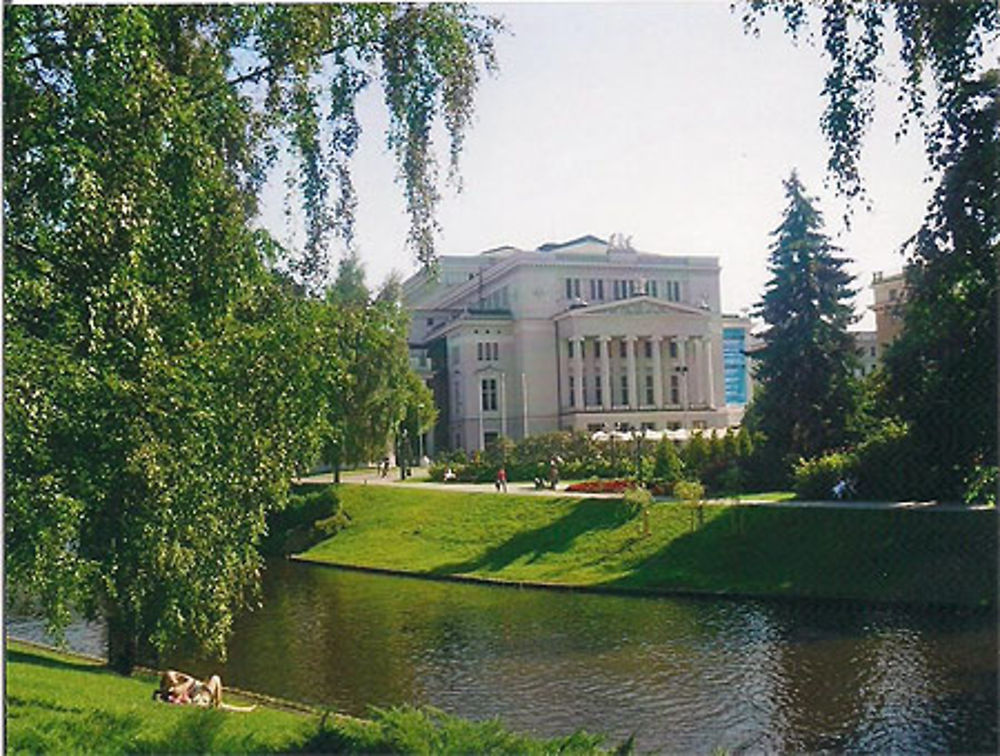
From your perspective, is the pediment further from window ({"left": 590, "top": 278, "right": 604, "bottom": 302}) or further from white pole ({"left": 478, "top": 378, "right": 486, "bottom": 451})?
white pole ({"left": 478, "top": 378, "right": 486, "bottom": 451})

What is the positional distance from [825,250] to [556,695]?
10434 millimetres

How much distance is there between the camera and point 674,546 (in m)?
14.2

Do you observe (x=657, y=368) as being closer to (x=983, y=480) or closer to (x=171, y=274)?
(x=983, y=480)

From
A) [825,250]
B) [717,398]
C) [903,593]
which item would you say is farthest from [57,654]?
[825,250]

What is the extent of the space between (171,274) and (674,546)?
10305 millimetres

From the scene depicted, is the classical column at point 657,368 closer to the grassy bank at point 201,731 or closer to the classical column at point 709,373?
the classical column at point 709,373

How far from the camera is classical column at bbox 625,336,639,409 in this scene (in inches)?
435

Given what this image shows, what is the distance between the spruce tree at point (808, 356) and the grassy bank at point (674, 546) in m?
2.54

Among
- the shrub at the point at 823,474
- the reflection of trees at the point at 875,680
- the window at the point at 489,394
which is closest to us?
the reflection of trees at the point at 875,680

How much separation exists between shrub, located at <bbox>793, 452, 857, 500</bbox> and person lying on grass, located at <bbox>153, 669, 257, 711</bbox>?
10.2m

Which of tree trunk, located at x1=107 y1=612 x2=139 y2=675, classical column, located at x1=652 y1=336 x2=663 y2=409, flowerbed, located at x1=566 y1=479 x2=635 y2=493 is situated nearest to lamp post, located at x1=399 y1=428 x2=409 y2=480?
classical column, located at x1=652 y1=336 x2=663 y2=409

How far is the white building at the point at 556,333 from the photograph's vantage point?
7984mm

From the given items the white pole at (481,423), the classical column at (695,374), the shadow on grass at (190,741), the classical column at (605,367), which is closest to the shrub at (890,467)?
the classical column at (695,374)

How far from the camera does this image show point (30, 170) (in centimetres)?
433
